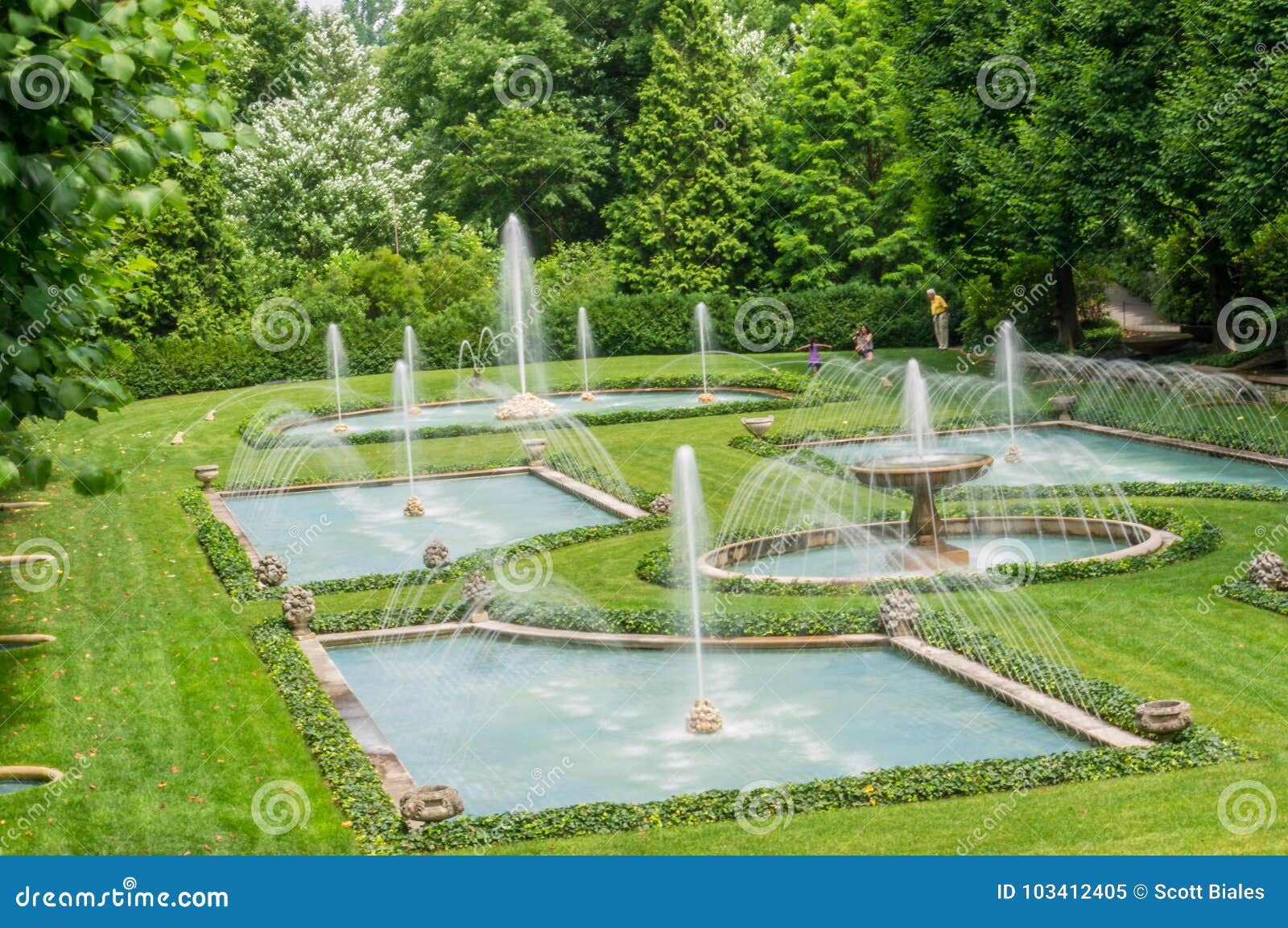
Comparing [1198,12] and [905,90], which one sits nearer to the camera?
[1198,12]

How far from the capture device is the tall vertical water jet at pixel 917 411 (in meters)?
22.6

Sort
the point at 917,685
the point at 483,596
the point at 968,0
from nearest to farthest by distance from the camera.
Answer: the point at 917,685 → the point at 483,596 → the point at 968,0

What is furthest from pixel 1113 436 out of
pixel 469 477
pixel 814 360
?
pixel 469 477

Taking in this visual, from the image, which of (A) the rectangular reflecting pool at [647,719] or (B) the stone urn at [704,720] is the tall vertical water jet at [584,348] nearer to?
(A) the rectangular reflecting pool at [647,719]

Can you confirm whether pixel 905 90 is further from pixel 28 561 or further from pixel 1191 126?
pixel 28 561

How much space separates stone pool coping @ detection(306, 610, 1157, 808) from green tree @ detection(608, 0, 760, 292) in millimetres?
35679

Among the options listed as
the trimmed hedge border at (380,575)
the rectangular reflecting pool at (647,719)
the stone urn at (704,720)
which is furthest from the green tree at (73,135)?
the trimmed hedge border at (380,575)

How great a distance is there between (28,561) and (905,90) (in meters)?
28.5

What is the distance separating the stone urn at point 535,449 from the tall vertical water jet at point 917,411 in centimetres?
739

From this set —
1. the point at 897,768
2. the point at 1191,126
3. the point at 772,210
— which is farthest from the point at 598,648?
the point at 772,210

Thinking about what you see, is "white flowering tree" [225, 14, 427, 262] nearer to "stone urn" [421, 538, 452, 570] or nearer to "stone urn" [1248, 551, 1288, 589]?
"stone urn" [421, 538, 452, 570]

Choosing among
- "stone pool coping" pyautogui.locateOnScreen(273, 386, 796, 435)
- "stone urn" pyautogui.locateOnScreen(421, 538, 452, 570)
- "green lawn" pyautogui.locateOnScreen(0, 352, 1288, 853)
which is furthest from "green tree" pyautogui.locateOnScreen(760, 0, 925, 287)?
"stone urn" pyautogui.locateOnScreen(421, 538, 452, 570)

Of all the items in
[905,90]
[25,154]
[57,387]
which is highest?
[905,90]

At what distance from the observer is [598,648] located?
53.9 feet
